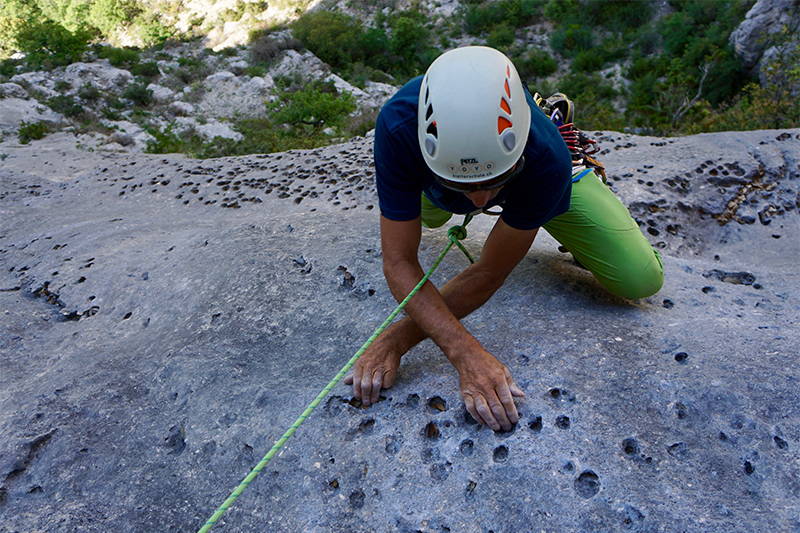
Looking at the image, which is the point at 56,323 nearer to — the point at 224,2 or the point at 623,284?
the point at 623,284

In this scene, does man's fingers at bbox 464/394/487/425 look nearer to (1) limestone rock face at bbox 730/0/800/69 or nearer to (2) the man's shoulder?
(2) the man's shoulder

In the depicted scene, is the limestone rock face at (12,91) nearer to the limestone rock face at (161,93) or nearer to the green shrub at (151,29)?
the limestone rock face at (161,93)

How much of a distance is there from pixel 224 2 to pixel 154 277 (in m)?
33.2

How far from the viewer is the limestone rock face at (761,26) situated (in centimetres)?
1566

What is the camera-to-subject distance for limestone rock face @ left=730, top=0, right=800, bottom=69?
15656 mm

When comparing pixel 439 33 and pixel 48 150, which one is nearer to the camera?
pixel 48 150

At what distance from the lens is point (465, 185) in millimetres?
1549

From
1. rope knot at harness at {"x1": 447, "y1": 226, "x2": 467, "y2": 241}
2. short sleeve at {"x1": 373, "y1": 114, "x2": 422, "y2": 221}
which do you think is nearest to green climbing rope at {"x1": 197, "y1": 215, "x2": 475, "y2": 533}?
rope knot at harness at {"x1": 447, "y1": 226, "x2": 467, "y2": 241}

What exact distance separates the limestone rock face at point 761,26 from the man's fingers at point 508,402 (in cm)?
1847

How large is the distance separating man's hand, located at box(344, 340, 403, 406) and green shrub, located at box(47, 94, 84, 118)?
11736 millimetres

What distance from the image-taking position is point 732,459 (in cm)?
148

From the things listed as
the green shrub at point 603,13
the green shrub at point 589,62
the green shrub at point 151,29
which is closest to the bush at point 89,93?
the green shrub at point 151,29

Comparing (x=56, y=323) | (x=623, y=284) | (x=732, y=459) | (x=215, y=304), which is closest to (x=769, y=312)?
(x=623, y=284)

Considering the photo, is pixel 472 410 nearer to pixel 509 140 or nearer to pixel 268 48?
pixel 509 140
